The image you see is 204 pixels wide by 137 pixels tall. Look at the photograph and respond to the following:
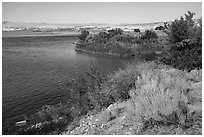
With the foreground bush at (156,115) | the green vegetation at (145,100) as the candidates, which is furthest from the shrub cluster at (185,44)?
the foreground bush at (156,115)

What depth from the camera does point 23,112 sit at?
13273 millimetres

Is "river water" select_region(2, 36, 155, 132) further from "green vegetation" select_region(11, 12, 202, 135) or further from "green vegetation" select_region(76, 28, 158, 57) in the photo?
"green vegetation" select_region(76, 28, 158, 57)

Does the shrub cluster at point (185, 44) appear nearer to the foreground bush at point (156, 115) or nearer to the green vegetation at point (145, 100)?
the green vegetation at point (145, 100)

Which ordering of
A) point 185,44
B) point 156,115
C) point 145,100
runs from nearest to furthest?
1. point 156,115
2. point 145,100
3. point 185,44

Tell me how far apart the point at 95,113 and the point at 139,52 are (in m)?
30.7

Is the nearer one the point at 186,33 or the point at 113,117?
the point at 113,117

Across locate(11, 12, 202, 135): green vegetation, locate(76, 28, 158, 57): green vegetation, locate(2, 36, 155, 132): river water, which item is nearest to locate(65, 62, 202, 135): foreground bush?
locate(11, 12, 202, 135): green vegetation

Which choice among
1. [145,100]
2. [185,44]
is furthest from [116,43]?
[145,100]

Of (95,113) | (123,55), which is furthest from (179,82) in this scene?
(123,55)

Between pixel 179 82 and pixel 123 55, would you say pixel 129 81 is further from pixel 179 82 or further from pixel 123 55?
pixel 123 55

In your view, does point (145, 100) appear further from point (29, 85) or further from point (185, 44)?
point (29, 85)

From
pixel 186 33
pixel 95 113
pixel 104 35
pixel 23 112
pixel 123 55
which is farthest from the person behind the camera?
pixel 104 35

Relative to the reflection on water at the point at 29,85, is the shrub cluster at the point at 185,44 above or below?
above

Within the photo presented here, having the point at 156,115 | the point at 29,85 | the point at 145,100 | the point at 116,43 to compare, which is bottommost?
the point at 29,85
